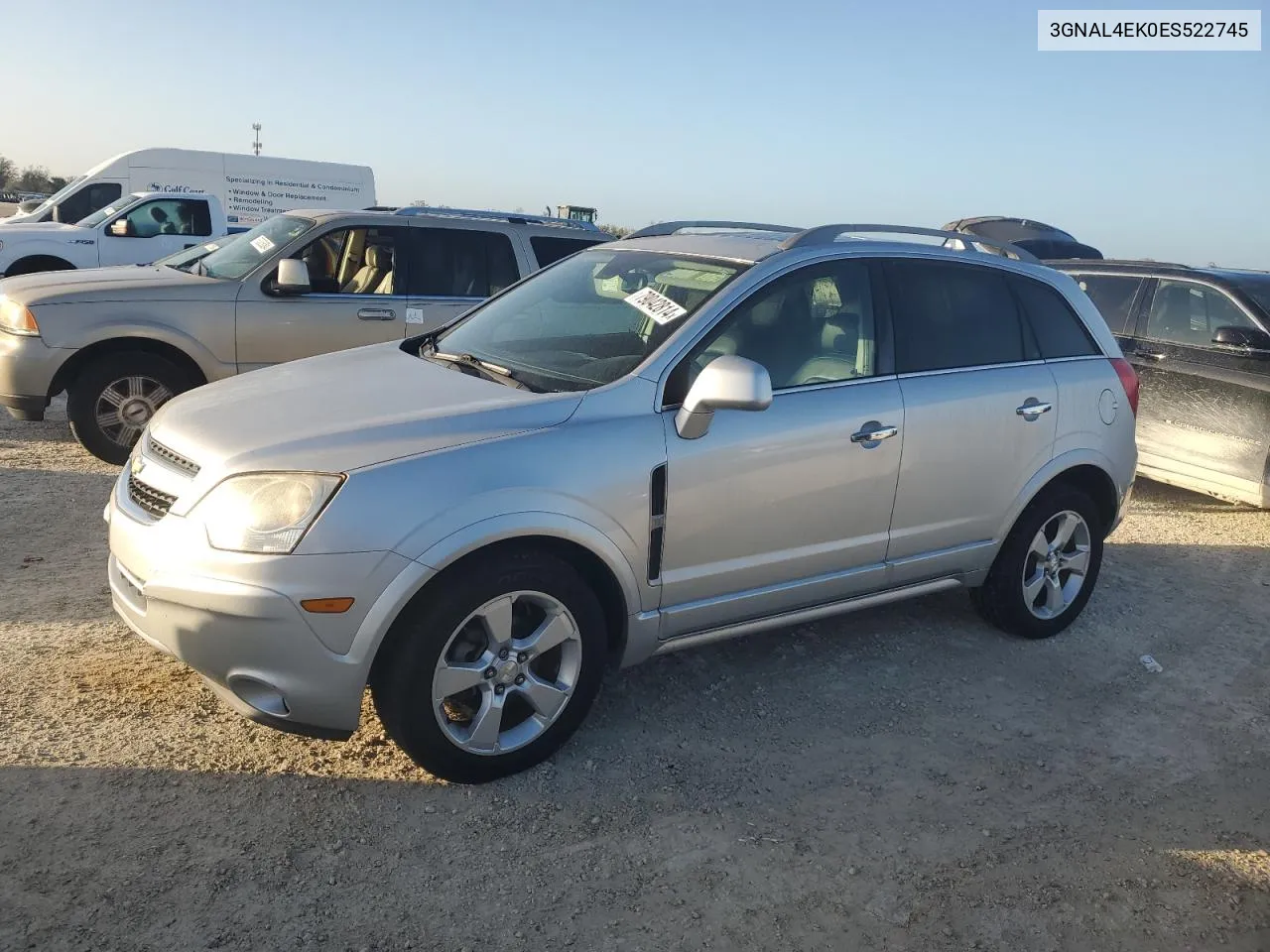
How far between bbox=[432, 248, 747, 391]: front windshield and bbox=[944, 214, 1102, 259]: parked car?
11962 mm

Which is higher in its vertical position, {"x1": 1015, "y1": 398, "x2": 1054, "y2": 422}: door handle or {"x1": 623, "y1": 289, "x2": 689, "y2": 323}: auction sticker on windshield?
{"x1": 623, "y1": 289, "x2": 689, "y2": 323}: auction sticker on windshield

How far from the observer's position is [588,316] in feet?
13.8

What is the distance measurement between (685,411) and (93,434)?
495cm

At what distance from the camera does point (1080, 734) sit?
13.4 feet

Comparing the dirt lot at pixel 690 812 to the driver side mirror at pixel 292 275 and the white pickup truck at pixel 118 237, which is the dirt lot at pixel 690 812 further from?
the white pickup truck at pixel 118 237

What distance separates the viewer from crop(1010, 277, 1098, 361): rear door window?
4.80m

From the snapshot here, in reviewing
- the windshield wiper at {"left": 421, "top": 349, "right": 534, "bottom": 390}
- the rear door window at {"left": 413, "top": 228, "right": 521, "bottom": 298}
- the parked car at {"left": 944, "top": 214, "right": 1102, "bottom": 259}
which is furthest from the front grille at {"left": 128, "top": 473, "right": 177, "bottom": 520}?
the parked car at {"left": 944, "top": 214, "right": 1102, "bottom": 259}

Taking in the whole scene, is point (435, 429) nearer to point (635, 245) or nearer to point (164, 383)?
point (635, 245)

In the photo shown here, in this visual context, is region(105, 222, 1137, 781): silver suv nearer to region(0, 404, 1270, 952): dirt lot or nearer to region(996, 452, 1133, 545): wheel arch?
region(996, 452, 1133, 545): wheel arch

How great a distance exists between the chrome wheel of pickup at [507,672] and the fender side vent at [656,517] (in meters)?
0.36

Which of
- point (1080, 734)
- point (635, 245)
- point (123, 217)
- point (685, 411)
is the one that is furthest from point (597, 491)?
point (123, 217)

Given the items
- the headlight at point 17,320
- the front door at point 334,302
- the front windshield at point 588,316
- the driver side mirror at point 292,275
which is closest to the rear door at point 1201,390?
the front windshield at point 588,316

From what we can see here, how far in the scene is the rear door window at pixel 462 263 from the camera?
7680mm

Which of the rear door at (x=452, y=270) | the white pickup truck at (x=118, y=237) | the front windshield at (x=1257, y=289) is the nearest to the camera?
the front windshield at (x=1257, y=289)
